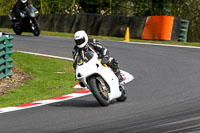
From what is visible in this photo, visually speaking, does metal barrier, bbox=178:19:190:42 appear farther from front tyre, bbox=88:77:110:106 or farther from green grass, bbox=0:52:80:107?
front tyre, bbox=88:77:110:106

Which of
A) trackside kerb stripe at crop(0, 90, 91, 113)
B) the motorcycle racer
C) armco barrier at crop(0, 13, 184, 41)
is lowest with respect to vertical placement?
armco barrier at crop(0, 13, 184, 41)

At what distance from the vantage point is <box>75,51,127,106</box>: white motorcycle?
8.57 metres

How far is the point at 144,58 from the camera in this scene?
16625 mm

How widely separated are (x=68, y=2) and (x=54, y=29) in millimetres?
12058

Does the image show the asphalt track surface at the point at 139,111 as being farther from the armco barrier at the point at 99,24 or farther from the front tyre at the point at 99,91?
the armco barrier at the point at 99,24

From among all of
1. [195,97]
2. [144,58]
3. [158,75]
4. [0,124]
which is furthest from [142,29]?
[0,124]

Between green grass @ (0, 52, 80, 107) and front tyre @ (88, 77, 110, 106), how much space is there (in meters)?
1.94

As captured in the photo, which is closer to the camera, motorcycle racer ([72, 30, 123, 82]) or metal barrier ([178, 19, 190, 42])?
motorcycle racer ([72, 30, 123, 82])

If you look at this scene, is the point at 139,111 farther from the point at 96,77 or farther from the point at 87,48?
the point at 87,48

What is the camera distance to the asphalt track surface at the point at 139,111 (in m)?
6.71

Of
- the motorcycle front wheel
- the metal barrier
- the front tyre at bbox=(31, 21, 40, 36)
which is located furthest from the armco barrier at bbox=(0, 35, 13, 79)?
the metal barrier

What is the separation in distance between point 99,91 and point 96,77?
0.25 m

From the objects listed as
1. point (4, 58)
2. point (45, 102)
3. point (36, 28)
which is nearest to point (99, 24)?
point (36, 28)

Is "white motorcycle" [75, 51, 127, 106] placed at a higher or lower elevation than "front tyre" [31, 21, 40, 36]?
higher
